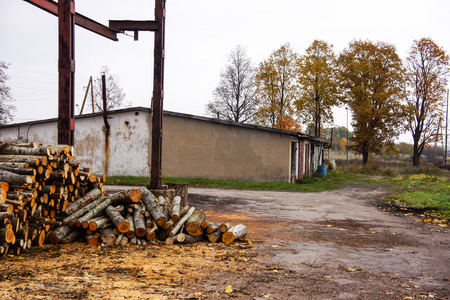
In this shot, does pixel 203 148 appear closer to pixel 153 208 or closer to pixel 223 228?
pixel 153 208

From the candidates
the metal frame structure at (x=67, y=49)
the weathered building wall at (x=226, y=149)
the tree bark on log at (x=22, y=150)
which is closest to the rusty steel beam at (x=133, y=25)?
the metal frame structure at (x=67, y=49)

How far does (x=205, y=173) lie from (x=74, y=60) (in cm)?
1590

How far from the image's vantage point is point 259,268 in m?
5.77

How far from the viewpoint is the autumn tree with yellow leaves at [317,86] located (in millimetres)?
38688

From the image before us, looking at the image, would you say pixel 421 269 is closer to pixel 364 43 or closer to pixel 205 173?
pixel 205 173

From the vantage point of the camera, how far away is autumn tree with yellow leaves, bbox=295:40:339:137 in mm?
38688

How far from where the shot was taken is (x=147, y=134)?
78.1 ft

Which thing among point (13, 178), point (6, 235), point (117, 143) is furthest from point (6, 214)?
point (117, 143)

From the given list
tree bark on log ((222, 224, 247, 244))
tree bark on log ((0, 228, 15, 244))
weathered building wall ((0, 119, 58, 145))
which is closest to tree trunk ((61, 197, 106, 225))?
A: tree bark on log ((0, 228, 15, 244))

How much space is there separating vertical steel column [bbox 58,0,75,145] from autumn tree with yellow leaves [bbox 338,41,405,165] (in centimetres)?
3465

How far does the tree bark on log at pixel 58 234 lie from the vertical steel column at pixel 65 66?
2097 mm

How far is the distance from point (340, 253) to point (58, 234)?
5032mm

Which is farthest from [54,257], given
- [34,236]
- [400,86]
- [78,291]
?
[400,86]

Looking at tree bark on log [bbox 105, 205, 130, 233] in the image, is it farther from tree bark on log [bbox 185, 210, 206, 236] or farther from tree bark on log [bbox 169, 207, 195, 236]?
tree bark on log [bbox 185, 210, 206, 236]
